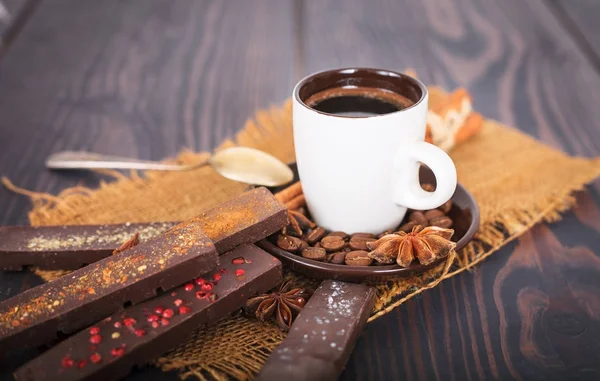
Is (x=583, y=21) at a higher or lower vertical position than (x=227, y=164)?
higher

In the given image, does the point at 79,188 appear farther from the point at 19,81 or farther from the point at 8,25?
the point at 8,25

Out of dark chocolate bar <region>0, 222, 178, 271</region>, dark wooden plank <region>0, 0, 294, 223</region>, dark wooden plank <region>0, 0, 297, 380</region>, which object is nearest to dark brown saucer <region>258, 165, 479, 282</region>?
dark chocolate bar <region>0, 222, 178, 271</region>

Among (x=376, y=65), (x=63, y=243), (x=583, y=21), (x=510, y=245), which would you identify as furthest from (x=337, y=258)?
(x=583, y=21)

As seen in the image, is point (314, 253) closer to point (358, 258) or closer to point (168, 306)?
point (358, 258)

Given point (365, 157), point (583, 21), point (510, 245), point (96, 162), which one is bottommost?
point (510, 245)

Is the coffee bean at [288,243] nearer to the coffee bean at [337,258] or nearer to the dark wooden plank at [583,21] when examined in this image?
the coffee bean at [337,258]

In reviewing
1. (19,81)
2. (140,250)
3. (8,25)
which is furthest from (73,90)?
(140,250)
